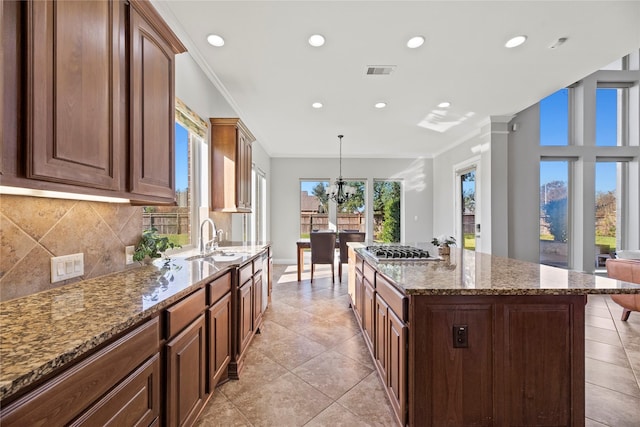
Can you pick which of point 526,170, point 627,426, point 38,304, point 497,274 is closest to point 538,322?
point 497,274

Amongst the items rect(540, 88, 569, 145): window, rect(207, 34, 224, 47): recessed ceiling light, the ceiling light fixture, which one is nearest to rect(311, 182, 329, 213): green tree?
rect(540, 88, 569, 145): window

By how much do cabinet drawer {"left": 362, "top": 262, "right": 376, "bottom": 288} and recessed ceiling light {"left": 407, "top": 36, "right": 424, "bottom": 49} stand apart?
2.05m

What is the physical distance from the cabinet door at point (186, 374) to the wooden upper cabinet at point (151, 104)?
757 mm

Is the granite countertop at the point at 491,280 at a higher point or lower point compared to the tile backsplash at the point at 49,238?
lower

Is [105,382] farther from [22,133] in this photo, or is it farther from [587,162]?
[587,162]

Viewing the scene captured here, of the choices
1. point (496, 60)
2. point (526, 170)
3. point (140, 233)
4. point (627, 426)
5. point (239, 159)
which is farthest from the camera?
point (526, 170)

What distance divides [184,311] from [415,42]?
9.17 ft

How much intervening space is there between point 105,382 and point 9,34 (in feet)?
3.50

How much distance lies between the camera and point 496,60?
2859 mm

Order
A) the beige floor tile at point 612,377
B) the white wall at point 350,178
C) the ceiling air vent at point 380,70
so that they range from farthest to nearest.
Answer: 1. the white wall at point 350,178
2. the ceiling air vent at point 380,70
3. the beige floor tile at point 612,377

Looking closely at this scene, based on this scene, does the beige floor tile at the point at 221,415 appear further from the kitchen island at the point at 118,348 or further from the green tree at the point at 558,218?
the green tree at the point at 558,218

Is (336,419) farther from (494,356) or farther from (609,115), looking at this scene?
(609,115)

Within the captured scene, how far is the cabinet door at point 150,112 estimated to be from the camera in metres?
1.36

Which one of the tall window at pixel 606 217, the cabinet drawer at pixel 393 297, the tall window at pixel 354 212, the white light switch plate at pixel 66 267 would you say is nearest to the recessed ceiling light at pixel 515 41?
the cabinet drawer at pixel 393 297
